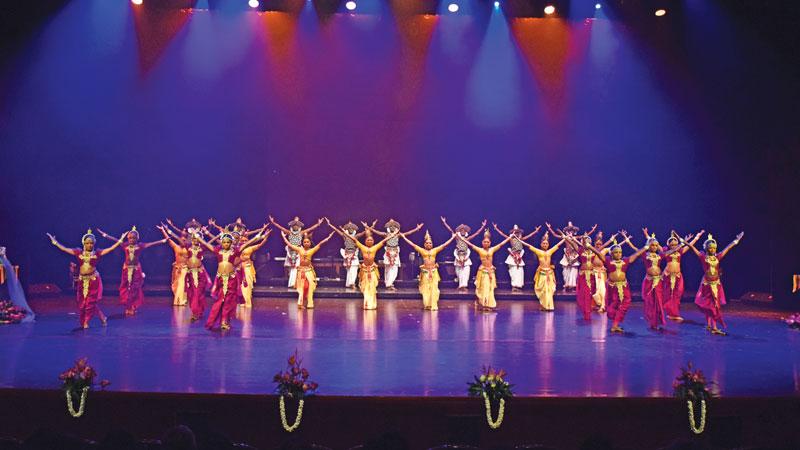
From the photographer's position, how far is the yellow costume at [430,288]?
1098cm

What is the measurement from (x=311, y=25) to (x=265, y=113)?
95.7 inches

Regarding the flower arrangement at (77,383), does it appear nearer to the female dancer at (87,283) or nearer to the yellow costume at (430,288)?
the female dancer at (87,283)

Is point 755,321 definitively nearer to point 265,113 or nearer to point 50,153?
point 265,113

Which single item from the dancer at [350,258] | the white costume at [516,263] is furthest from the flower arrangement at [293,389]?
the white costume at [516,263]

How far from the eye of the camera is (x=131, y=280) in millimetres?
9906

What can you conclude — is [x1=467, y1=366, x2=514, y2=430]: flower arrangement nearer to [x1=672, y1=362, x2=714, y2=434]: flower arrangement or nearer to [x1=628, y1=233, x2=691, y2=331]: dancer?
[x1=672, y1=362, x2=714, y2=434]: flower arrangement

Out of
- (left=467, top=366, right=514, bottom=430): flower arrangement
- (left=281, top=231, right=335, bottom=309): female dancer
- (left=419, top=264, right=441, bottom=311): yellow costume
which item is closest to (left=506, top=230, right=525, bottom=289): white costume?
(left=419, top=264, right=441, bottom=311): yellow costume

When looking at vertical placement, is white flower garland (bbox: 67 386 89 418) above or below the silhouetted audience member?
below

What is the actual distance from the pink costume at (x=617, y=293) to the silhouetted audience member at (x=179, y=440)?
672 cm

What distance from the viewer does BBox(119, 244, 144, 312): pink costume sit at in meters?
9.84

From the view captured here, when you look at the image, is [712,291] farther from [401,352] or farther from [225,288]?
[225,288]

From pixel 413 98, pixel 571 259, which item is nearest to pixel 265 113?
pixel 413 98

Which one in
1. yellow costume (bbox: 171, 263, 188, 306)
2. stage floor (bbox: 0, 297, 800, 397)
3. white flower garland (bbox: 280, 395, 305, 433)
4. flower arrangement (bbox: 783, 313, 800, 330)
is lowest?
white flower garland (bbox: 280, 395, 305, 433)

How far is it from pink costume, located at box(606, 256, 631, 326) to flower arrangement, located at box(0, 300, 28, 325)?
29.3ft
